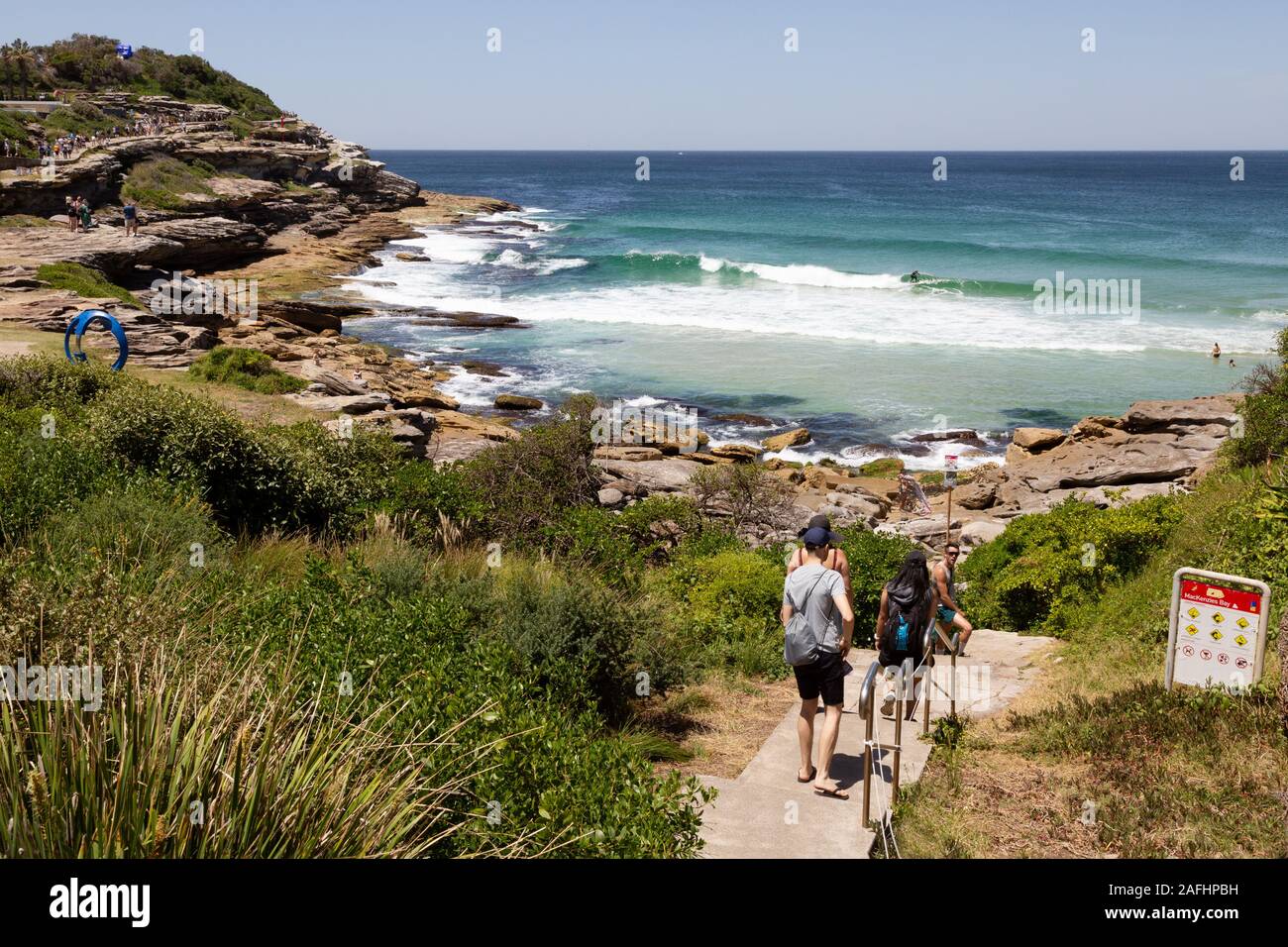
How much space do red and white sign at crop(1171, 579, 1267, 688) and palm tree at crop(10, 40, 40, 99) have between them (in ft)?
212

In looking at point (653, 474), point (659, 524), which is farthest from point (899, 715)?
Result: point (653, 474)

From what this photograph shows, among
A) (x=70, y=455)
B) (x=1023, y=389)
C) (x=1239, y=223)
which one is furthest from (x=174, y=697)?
(x=1239, y=223)

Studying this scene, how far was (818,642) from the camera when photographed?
669 cm

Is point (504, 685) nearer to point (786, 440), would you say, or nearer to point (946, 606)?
point (946, 606)

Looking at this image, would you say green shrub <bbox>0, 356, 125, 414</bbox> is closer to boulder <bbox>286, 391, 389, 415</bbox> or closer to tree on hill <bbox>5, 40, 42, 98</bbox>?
boulder <bbox>286, 391, 389, 415</bbox>

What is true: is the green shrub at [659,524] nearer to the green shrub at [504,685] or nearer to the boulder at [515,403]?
the green shrub at [504,685]

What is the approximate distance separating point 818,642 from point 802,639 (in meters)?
0.10

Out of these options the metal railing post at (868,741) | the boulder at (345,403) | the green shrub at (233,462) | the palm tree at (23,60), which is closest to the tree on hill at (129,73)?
the palm tree at (23,60)

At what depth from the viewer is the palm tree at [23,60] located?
57625 mm

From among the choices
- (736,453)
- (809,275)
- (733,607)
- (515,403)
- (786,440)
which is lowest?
(733,607)

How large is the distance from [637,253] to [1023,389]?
109ft

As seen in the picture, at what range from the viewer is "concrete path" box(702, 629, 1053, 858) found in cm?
598
